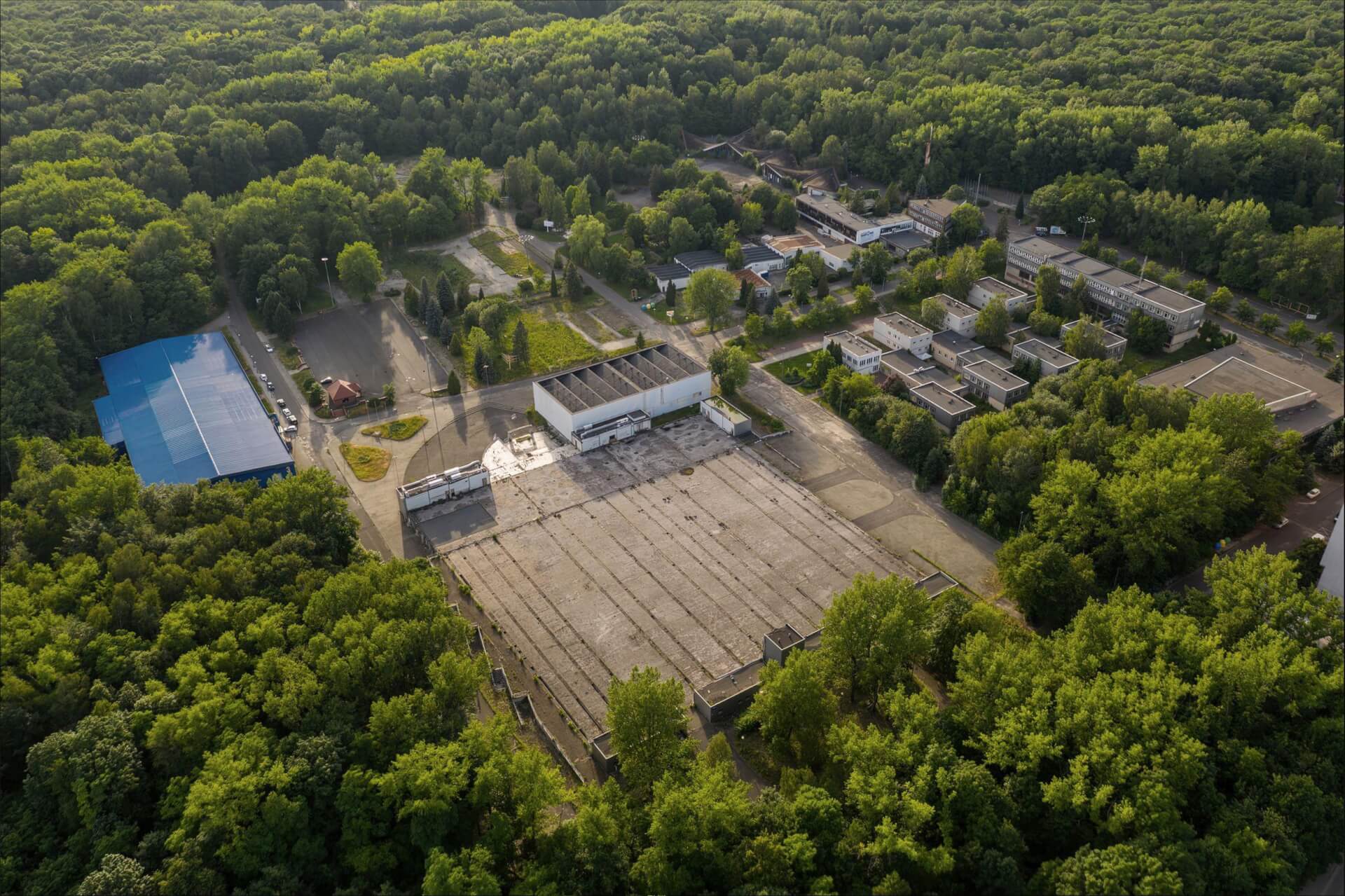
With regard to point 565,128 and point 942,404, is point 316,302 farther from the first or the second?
point 942,404

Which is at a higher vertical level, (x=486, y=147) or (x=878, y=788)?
(x=878, y=788)

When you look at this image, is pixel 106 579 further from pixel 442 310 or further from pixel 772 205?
pixel 772 205

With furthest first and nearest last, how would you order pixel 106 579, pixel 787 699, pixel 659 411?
pixel 659 411 → pixel 106 579 → pixel 787 699

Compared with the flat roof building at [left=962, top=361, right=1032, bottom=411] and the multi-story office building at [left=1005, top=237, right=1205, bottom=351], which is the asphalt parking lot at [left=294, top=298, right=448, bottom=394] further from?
the multi-story office building at [left=1005, top=237, right=1205, bottom=351]

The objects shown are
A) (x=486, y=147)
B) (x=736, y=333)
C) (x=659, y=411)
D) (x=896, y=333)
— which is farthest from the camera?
(x=486, y=147)

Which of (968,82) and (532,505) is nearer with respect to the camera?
(532,505)

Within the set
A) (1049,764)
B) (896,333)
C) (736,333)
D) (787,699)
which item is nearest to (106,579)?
(787,699)

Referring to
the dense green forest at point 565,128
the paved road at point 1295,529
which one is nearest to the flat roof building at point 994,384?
the paved road at point 1295,529
